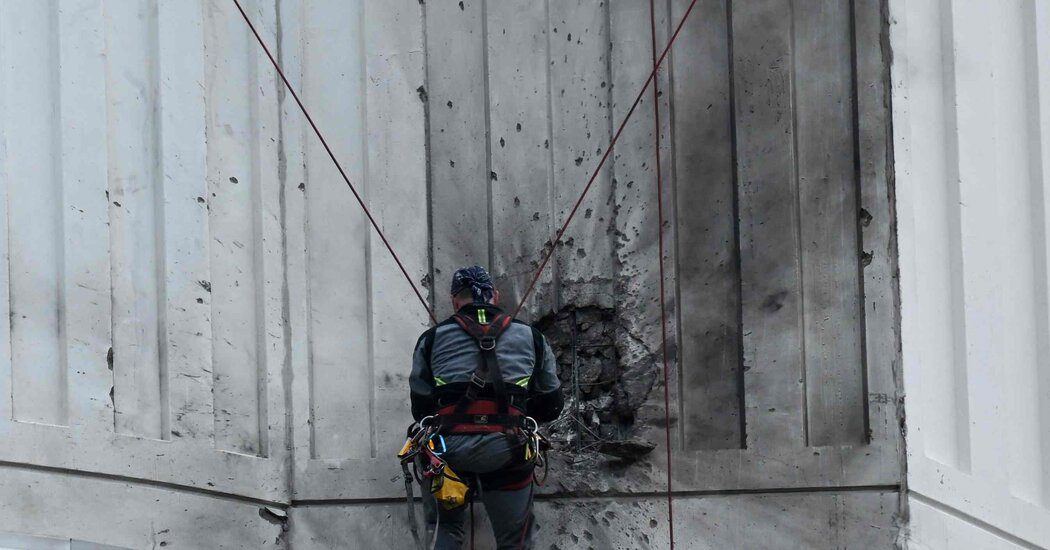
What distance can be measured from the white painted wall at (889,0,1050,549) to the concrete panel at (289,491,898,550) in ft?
0.84

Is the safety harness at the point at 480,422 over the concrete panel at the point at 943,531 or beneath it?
over

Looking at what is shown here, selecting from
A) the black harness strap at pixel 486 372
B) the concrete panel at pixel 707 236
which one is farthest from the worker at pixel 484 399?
the concrete panel at pixel 707 236

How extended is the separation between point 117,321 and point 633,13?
117 inches

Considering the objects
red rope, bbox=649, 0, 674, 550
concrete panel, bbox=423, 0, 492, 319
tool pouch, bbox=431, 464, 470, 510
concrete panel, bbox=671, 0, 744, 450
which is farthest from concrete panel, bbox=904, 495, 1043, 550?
concrete panel, bbox=423, 0, 492, 319

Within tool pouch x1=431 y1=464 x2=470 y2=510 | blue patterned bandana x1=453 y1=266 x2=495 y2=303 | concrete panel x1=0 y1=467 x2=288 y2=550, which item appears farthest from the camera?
concrete panel x1=0 y1=467 x2=288 y2=550

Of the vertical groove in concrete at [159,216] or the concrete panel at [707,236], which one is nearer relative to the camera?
the vertical groove in concrete at [159,216]

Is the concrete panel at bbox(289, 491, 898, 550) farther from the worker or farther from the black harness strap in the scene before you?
the black harness strap

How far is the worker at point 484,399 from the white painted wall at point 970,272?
2.00m

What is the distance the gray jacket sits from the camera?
13.5 ft

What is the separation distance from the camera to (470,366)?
411 cm

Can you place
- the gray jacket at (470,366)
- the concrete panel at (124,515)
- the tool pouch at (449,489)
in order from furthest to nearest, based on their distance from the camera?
the concrete panel at (124,515), the gray jacket at (470,366), the tool pouch at (449,489)

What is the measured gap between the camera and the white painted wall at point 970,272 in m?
4.77

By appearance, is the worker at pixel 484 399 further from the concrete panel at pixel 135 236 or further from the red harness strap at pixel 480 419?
the concrete panel at pixel 135 236

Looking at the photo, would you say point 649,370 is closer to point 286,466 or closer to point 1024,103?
point 286,466
